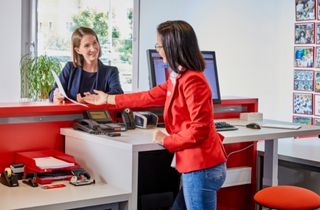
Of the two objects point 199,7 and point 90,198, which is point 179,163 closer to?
point 90,198

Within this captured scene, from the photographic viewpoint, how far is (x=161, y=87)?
2432 millimetres

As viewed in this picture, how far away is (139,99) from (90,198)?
61 centimetres

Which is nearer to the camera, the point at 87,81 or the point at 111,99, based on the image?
the point at 111,99

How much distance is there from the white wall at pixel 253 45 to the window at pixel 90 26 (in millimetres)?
321

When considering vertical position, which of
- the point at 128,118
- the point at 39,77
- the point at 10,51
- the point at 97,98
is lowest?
the point at 128,118

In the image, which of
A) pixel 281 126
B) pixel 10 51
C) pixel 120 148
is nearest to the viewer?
pixel 120 148

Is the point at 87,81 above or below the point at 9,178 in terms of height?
above

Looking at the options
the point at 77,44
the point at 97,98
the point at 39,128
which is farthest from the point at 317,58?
the point at 39,128

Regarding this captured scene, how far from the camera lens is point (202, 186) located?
2033 mm

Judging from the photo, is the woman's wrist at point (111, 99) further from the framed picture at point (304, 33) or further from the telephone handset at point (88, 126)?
the framed picture at point (304, 33)

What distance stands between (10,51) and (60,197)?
3.54m

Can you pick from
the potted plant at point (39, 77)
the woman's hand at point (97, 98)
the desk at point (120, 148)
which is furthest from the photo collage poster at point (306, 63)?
the woman's hand at point (97, 98)

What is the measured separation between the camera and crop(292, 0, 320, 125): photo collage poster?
4.69 m

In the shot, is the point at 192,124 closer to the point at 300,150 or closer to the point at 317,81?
the point at 300,150
